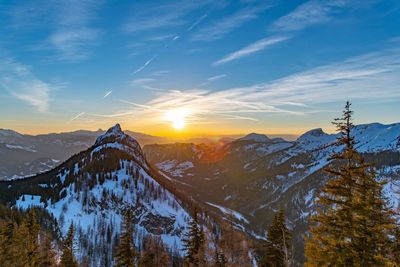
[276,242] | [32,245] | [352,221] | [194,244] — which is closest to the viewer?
[352,221]

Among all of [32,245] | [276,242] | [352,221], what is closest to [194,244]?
[276,242]

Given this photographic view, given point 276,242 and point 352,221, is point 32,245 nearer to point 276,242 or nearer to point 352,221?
point 276,242

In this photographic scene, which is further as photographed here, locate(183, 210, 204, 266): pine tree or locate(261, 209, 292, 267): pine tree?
locate(183, 210, 204, 266): pine tree

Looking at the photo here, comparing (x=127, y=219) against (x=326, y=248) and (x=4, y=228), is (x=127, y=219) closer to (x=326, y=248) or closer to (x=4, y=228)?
(x=4, y=228)

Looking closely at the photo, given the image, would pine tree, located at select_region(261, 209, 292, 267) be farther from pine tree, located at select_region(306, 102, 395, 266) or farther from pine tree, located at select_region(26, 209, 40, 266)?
pine tree, located at select_region(26, 209, 40, 266)

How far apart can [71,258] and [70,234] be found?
493 cm

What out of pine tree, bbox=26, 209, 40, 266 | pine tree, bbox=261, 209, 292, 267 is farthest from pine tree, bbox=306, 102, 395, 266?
pine tree, bbox=26, 209, 40, 266

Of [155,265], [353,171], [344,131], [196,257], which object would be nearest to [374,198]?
[353,171]

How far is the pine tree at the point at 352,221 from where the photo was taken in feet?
56.3

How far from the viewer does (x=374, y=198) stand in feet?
58.0

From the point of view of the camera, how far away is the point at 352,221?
17.9 meters

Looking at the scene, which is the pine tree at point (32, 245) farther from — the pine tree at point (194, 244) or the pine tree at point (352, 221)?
the pine tree at point (352, 221)

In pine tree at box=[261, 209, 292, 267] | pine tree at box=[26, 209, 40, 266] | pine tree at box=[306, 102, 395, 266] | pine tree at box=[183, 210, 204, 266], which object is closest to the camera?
pine tree at box=[306, 102, 395, 266]

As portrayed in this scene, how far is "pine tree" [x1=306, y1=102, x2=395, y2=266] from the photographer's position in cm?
1716
